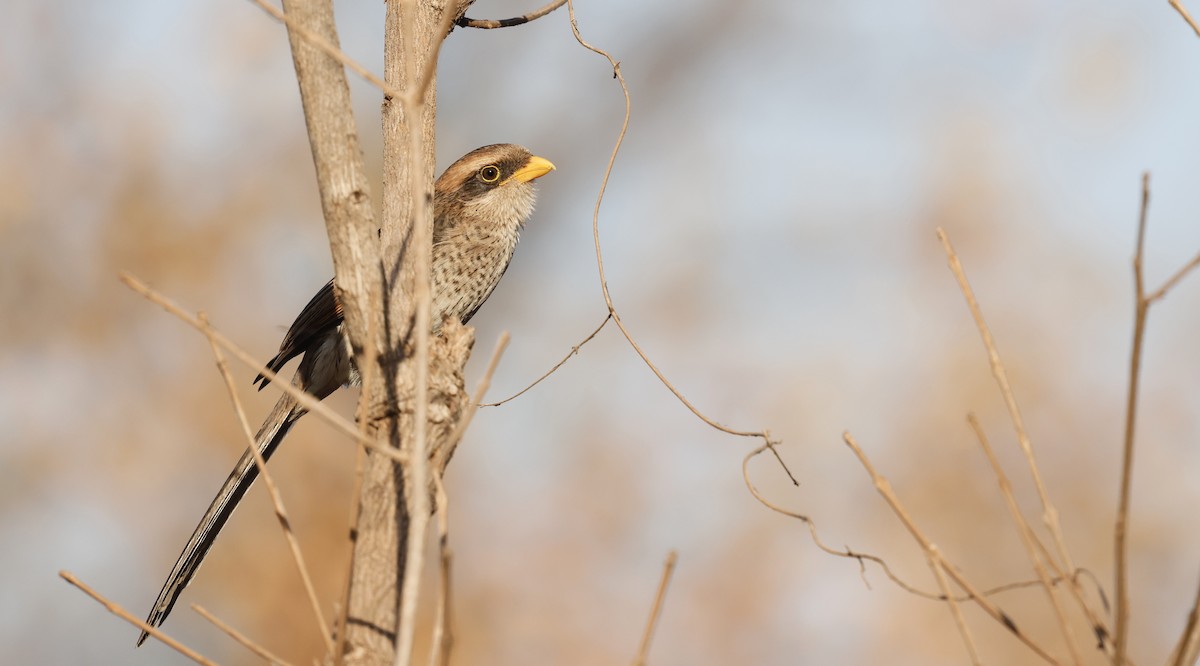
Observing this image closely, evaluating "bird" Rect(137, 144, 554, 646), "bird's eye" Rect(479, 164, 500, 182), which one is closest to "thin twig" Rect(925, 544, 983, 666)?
"bird" Rect(137, 144, 554, 646)

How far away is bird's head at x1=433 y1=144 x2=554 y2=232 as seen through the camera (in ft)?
17.6

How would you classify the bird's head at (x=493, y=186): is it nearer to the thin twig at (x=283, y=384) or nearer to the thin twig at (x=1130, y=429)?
the thin twig at (x=283, y=384)

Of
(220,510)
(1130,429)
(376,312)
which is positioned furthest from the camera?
(220,510)

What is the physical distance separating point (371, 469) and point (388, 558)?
8.6 inches

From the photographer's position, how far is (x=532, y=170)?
5598 mm

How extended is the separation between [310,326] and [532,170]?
1378 mm

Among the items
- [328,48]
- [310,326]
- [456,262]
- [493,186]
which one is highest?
[493,186]

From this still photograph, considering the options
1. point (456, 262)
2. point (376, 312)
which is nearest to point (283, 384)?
point (376, 312)

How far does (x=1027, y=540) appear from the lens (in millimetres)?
2037

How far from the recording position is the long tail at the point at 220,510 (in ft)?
11.6

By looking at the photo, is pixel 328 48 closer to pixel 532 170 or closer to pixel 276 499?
pixel 276 499

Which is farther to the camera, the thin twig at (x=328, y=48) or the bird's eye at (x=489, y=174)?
the bird's eye at (x=489, y=174)

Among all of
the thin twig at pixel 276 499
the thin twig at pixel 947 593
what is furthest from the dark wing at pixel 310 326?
the thin twig at pixel 947 593

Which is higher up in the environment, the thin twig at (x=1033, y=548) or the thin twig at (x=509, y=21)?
the thin twig at (x=509, y=21)
